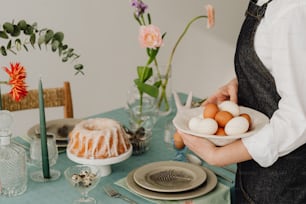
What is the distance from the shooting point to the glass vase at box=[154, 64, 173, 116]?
1.73 m

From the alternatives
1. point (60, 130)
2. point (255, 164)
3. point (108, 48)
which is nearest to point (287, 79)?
point (255, 164)

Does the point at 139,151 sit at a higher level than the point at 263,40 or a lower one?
lower

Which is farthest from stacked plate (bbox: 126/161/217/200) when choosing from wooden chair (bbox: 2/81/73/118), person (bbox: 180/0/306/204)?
wooden chair (bbox: 2/81/73/118)

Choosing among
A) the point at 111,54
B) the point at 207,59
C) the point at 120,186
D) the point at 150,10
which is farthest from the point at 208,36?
the point at 120,186

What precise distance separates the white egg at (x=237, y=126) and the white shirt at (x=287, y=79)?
0.19 ft

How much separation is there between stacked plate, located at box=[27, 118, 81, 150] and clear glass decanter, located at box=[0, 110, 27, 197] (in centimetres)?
27

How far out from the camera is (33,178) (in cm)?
133

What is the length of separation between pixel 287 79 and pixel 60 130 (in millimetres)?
839

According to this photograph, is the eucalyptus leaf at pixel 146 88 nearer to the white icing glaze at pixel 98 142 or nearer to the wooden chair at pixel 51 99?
the white icing glaze at pixel 98 142

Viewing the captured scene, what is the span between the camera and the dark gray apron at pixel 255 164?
1.17 meters

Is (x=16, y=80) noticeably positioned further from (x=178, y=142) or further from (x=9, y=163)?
(x=178, y=142)

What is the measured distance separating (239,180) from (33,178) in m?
0.55

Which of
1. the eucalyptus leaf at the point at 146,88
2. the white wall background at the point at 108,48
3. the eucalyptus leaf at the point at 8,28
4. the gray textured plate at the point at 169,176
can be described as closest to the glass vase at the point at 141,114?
the eucalyptus leaf at the point at 146,88

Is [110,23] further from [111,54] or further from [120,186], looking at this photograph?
[120,186]
